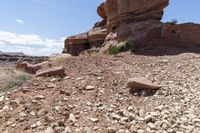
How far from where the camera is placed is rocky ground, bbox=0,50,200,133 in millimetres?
4988

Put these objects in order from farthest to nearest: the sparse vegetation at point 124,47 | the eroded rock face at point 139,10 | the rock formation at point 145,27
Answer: the eroded rock face at point 139,10 < the rock formation at point 145,27 < the sparse vegetation at point 124,47

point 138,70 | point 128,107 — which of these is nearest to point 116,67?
point 138,70

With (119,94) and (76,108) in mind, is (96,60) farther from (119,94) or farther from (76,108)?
(76,108)

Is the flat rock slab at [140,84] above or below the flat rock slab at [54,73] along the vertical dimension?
below

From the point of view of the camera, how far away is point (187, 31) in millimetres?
13633

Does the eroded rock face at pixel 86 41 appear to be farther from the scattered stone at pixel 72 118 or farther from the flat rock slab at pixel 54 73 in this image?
the scattered stone at pixel 72 118

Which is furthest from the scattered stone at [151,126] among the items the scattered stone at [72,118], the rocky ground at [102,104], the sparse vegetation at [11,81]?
the sparse vegetation at [11,81]

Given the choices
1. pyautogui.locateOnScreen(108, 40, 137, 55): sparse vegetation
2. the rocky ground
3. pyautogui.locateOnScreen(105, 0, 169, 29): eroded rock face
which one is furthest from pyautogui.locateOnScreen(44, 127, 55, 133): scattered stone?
pyautogui.locateOnScreen(105, 0, 169, 29): eroded rock face

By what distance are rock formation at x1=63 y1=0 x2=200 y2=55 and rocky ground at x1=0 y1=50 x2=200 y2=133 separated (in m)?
5.74

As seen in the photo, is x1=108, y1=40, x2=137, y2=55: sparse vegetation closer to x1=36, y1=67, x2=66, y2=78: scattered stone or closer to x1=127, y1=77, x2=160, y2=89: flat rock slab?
x1=36, y1=67, x2=66, y2=78: scattered stone

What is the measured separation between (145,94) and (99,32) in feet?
54.0

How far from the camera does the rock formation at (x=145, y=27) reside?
537 inches

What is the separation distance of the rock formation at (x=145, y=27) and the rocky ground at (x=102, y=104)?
18.8 ft

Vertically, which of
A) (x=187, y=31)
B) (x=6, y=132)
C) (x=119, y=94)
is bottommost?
(x=6, y=132)
